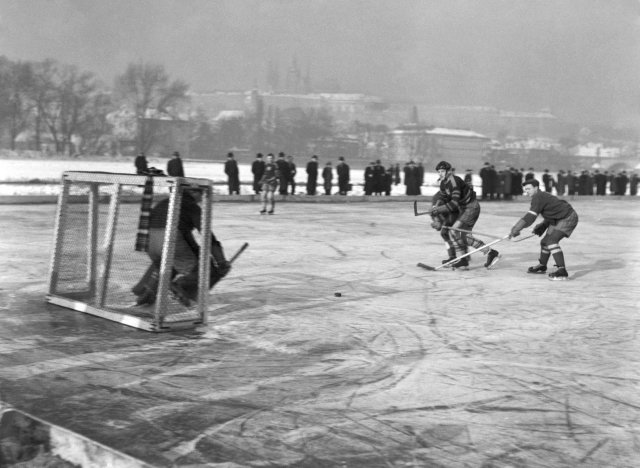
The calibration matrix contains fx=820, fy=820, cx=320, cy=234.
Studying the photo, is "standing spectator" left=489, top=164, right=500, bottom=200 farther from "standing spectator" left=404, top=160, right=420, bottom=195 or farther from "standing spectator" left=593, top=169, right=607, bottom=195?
"standing spectator" left=593, top=169, right=607, bottom=195

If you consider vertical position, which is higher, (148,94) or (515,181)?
(148,94)

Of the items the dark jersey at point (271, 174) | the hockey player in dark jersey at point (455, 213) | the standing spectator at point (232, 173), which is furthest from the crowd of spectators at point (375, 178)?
the hockey player in dark jersey at point (455, 213)

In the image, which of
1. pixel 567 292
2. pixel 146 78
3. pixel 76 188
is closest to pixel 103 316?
pixel 76 188

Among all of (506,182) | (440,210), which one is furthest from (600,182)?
(440,210)

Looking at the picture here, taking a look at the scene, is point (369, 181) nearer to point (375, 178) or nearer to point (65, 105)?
point (375, 178)

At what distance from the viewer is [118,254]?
712 cm

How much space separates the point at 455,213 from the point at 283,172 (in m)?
14.5

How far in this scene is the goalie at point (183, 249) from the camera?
21.9 feet

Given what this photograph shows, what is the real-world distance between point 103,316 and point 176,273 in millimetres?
738

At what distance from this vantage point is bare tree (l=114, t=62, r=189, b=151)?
62.1 m

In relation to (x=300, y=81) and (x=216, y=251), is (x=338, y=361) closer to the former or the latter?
(x=216, y=251)

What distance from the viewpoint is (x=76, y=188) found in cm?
754

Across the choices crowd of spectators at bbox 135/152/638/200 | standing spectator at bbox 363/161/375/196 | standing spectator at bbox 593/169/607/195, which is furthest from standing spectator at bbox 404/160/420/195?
standing spectator at bbox 593/169/607/195

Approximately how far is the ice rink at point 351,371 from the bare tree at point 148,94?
53121 millimetres
